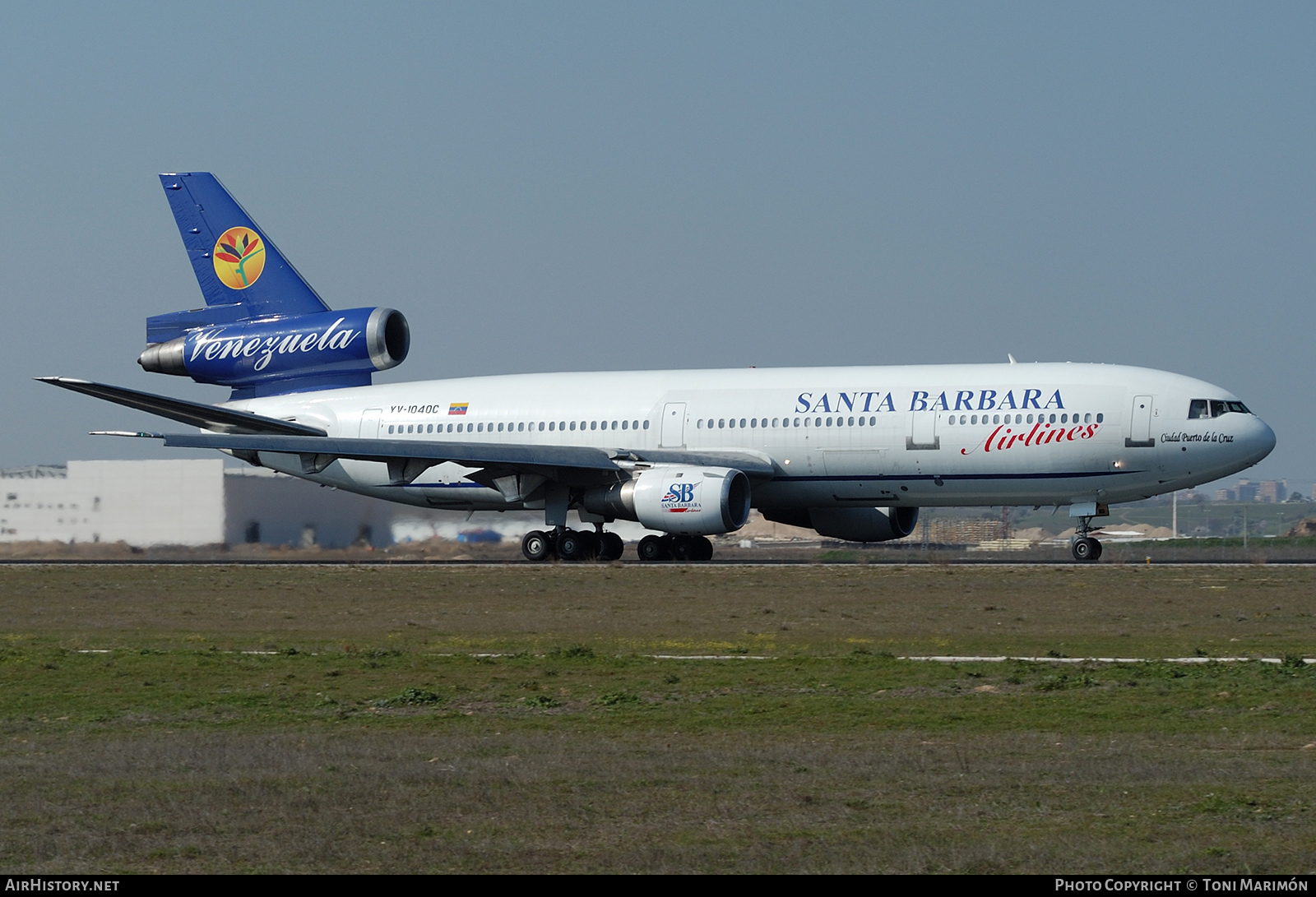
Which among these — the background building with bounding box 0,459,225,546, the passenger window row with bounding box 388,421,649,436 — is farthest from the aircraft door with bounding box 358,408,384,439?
the background building with bounding box 0,459,225,546

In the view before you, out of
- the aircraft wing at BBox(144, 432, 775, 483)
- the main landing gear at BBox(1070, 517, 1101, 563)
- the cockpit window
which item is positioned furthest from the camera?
the aircraft wing at BBox(144, 432, 775, 483)

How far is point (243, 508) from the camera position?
38.7m

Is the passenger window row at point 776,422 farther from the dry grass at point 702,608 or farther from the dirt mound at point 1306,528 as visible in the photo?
the dirt mound at point 1306,528

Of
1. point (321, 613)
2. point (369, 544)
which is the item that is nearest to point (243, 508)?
point (369, 544)

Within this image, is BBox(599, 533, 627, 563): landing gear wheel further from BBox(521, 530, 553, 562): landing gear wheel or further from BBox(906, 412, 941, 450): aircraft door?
BBox(906, 412, 941, 450): aircraft door

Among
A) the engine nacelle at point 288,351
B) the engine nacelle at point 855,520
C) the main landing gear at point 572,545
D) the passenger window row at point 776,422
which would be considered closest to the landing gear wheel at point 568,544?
the main landing gear at point 572,545

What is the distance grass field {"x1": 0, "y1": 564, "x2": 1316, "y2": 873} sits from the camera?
7125 millimetres

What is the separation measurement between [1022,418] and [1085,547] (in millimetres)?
3206

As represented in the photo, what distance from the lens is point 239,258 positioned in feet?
128

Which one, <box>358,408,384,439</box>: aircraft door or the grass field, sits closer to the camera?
the grass field

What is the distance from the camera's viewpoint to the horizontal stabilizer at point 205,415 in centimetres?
3356

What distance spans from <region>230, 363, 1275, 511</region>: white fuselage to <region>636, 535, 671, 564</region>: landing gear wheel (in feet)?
7.40

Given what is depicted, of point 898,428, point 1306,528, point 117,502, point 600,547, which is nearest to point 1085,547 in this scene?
point 898,428

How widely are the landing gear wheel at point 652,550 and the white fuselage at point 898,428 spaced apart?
226cm
